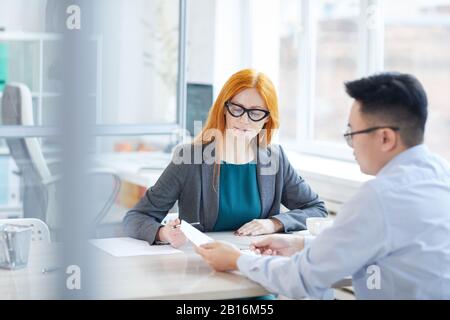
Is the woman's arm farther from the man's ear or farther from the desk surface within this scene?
the man's ear

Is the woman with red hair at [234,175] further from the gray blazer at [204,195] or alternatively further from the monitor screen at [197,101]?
the monitor screen at [197,101]

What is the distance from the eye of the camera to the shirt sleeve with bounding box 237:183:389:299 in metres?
1.51

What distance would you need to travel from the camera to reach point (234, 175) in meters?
2.45

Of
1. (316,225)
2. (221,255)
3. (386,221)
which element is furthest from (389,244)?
(316,225)

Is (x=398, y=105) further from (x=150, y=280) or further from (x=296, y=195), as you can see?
(x=296, y=195)

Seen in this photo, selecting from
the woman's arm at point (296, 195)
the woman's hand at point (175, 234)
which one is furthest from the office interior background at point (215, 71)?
the woman's hand at point (175, 234)

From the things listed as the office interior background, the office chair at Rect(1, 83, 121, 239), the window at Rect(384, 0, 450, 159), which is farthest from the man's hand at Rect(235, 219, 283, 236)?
the office chair at Rect(1, 83, 121, 239)

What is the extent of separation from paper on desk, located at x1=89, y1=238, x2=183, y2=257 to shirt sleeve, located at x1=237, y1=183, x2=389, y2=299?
0.53 meters

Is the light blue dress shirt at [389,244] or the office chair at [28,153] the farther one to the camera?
the office chair at [28,153]

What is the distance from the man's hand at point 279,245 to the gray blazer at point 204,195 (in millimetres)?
324

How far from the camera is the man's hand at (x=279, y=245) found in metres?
1.95

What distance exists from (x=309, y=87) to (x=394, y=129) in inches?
107
